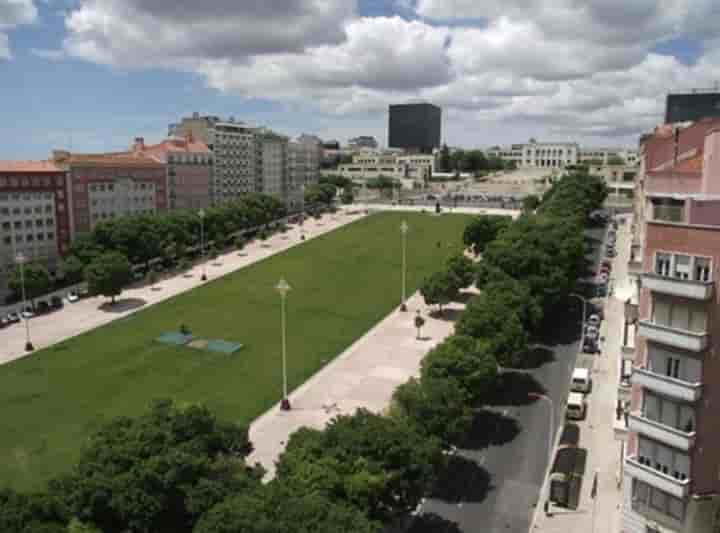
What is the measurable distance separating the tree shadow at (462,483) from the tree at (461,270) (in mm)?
32433

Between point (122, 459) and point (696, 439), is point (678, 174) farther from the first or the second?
point (122, 459)

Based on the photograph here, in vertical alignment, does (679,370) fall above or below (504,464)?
above

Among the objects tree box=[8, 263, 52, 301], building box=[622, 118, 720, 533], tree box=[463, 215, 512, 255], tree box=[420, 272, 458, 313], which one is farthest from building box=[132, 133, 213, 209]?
building box=[622, 118, 720, 533]

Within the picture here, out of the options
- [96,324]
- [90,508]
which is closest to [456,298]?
[96,324]

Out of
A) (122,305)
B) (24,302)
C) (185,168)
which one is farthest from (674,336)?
(185,168)

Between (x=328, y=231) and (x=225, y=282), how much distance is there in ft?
141

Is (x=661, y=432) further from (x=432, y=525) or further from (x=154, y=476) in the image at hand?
(x=154, y=476)

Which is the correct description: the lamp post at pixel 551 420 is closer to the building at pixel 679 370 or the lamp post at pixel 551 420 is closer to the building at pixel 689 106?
the building at pixel 679 370

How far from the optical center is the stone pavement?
3120 cm

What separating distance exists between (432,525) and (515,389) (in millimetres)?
19553

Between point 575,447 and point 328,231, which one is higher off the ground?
point 328,231

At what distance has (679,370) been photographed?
23.7 metres

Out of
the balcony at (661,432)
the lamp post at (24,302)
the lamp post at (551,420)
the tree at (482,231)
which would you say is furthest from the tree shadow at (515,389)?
the lamp post at (24,302)

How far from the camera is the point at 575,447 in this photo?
38.3 metres
